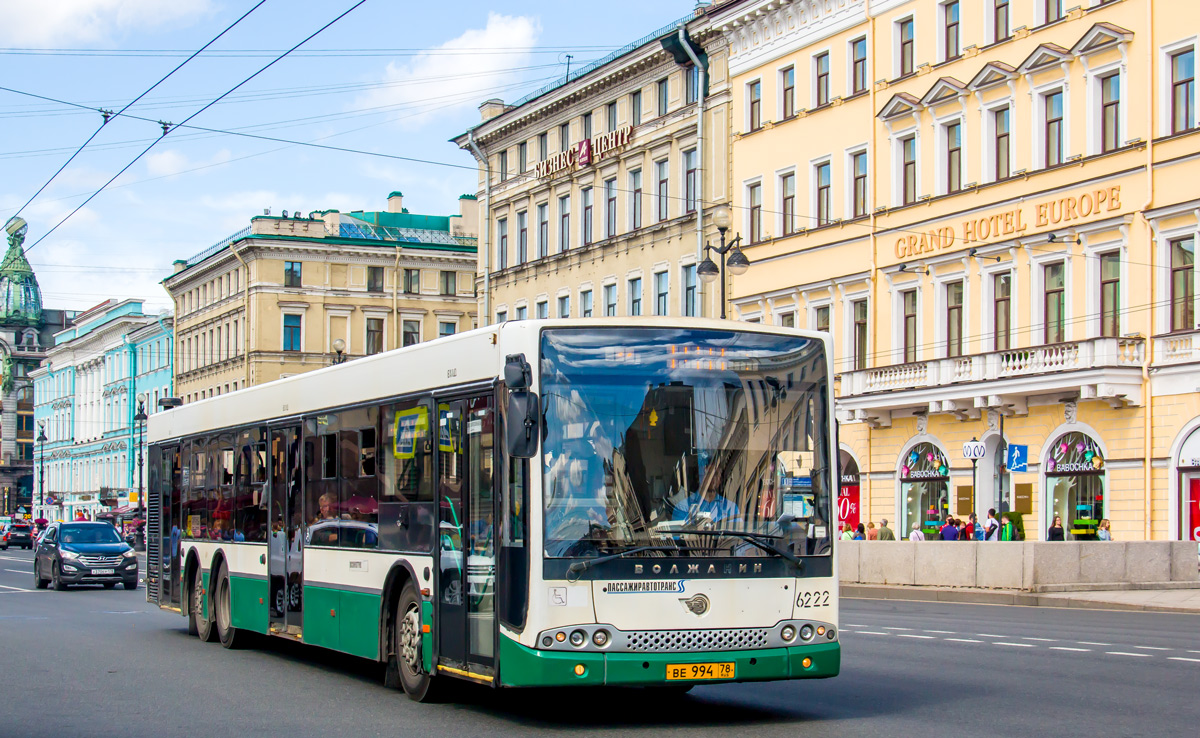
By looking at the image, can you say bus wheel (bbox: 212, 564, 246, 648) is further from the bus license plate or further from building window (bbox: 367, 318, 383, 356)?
building window (bbox: 367, 318, 383, 356)

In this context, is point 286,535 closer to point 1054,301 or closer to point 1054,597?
point 1054,597

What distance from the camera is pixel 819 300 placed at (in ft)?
159

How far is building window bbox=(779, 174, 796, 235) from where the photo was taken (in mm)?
49594

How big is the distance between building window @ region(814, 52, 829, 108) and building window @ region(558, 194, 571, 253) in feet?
47.0

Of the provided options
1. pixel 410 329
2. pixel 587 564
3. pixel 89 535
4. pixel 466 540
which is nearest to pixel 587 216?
pixel 89 535

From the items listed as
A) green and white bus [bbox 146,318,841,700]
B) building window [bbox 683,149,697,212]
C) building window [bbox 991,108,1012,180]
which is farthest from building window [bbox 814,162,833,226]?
green and white bus [bbox 146,318,841,700]

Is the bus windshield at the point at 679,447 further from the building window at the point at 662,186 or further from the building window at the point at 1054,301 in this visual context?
the building window at the point at 662,186

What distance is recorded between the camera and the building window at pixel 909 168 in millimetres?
44844

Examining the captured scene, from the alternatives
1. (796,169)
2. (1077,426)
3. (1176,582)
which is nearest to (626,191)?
(796,169)

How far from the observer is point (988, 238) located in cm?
4197

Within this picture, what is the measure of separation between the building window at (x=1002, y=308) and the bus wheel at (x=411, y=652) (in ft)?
99.8

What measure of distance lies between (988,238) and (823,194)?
7487 mm

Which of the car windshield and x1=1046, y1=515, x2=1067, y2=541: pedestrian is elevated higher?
x1=1046, y1=515, x2=1067, y2=541: pedestrian

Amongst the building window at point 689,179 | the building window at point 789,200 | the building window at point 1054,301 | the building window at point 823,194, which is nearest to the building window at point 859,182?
the building window at point 823,194
